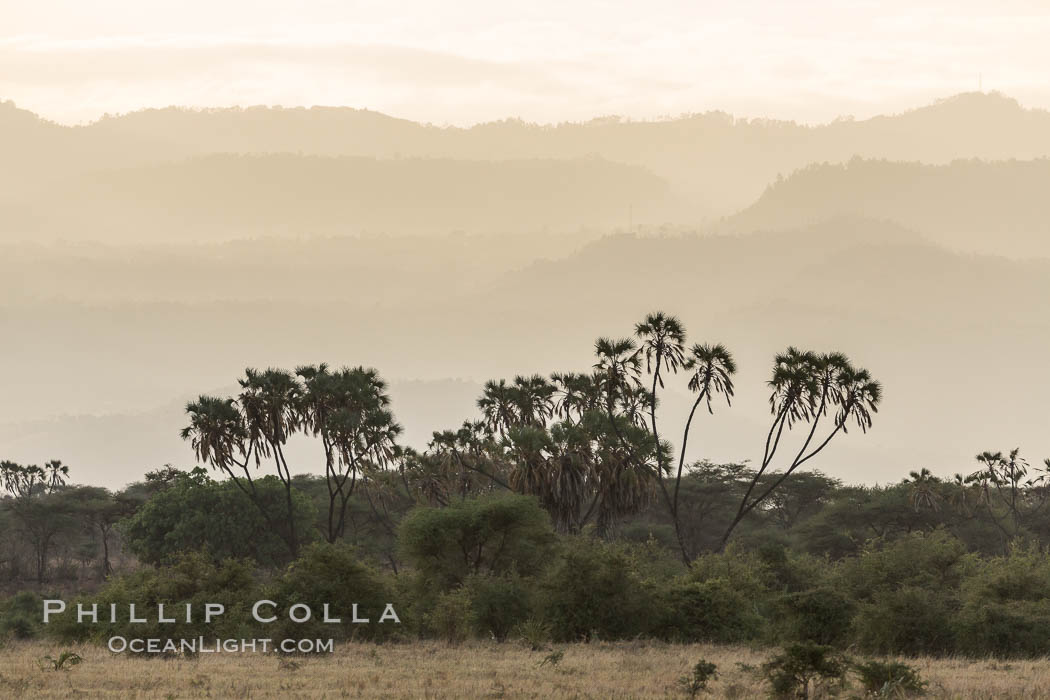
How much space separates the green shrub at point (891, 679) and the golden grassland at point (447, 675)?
0.43 meters

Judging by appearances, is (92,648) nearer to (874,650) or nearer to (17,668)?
(17,668)

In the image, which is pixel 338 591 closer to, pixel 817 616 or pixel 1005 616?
pixel 817 616

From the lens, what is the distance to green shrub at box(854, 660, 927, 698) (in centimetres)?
3341

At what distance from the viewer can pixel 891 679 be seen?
33.8m

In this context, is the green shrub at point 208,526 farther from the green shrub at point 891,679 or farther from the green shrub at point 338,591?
the green shrub at point 891,679

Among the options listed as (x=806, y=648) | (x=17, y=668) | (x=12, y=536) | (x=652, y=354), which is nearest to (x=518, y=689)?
(x=806, y=648)

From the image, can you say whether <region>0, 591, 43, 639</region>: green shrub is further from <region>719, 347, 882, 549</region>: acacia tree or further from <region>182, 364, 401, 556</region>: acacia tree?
<region>719, 347, 882, 549</region>: acacia tree

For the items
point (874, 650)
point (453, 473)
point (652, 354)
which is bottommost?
point (874, 650)

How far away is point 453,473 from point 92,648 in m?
42.0

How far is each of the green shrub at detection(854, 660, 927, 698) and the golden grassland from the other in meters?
0.43

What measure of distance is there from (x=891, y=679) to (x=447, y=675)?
40.3 feet

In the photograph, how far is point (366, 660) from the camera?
43.7 metres

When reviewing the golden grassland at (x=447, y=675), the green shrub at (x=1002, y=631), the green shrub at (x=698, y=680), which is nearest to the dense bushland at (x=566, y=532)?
the green shrub at (x=1002, y=631)

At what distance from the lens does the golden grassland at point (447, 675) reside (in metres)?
34.7
